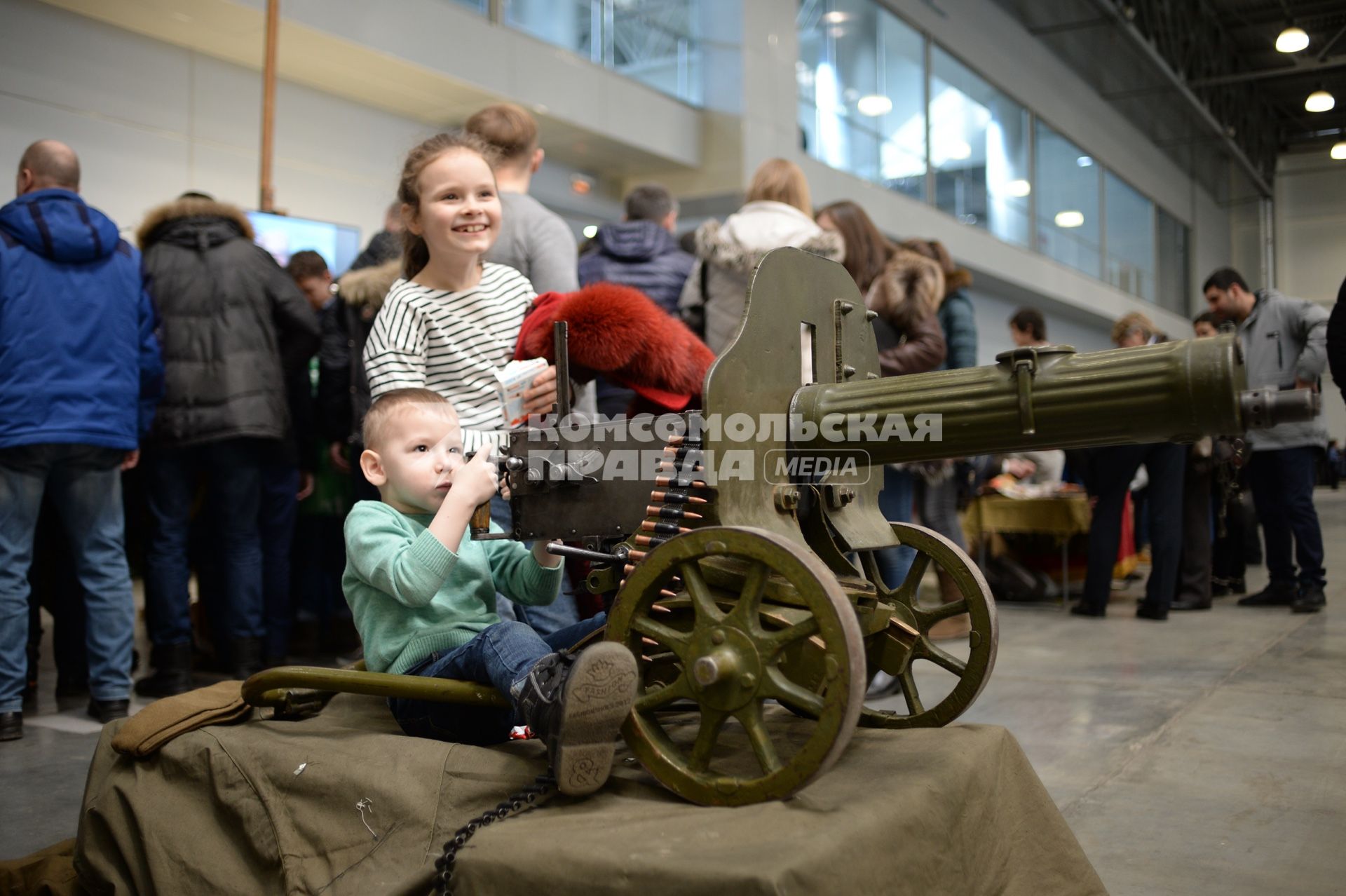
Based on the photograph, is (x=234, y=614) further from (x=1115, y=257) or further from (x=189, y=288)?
(x=1115, y=257)

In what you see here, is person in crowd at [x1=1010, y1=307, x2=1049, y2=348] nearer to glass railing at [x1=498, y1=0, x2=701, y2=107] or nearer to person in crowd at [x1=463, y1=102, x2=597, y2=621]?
person in crowd at [x1=463, y1=102, x2=597, y2=621]

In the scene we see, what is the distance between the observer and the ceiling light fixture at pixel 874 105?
38.2 ft

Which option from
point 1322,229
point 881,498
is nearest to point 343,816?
point 881,498

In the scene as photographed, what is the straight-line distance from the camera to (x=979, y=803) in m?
1.85

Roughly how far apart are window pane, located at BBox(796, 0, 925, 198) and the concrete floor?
6782 millimetres

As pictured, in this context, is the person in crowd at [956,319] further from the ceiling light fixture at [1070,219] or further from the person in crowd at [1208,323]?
the ceiling light fixture at [1070,219]

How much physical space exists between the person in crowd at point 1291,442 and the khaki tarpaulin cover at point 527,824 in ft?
13.0

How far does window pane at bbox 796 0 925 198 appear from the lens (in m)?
10.7

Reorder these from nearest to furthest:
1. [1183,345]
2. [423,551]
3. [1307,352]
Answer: [1183,345]
[423,551]
[1307,352]

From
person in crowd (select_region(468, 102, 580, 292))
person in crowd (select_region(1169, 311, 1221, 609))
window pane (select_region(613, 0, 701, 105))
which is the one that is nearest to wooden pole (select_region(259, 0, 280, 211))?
person in crowd (select_region(468, 102, 580, 292))

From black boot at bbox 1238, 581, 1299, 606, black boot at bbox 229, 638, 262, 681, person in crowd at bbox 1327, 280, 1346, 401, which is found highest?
person in crowd at bbox 1327, 280, 1346, 401

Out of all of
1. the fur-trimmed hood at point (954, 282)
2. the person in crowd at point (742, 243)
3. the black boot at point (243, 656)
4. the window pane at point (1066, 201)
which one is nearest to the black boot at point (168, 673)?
the black boot at point (243, 656)

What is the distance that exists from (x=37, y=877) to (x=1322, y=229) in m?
6.38

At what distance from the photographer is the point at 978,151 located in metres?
14.0
